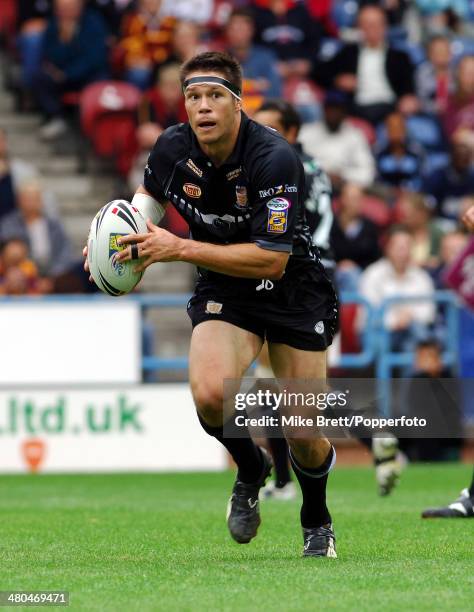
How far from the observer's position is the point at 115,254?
6.50 metres

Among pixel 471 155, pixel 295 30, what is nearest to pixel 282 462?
pixel 471 155

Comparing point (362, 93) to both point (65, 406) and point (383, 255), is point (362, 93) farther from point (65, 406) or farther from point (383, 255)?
point (65, 406)

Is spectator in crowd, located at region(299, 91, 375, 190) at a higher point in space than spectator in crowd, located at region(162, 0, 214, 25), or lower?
lower

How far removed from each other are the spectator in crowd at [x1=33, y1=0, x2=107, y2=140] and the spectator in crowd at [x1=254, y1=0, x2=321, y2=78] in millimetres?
2057

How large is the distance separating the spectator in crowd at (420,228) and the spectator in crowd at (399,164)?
124 centimetres

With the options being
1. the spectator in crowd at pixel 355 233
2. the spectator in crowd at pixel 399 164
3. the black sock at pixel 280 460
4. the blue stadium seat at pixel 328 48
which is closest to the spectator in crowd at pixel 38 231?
the spectator in crowd at pixel 355 233

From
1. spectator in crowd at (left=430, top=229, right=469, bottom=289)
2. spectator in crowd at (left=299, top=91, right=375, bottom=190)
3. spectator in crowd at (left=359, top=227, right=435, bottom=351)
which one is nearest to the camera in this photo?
spectator in crowd at (left=359, top=227, right=435, bottom=351)

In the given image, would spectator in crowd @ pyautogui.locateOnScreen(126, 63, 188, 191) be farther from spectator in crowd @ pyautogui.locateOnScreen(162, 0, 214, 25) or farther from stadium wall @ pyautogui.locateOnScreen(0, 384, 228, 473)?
stadium wall @ pyautogui.locateOnScreen(0, 384, 228, 473)

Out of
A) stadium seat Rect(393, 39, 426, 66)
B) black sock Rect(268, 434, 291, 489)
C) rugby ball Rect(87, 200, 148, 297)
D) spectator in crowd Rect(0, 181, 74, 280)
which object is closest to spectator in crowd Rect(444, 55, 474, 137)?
stadium seat Rect(393, 39, 426, 66)

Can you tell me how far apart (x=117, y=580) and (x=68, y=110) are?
12.5 m

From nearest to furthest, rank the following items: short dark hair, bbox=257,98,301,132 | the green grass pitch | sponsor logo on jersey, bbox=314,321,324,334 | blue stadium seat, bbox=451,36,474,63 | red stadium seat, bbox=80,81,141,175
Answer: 1. the green grass pitch
2. sponsor logo on jersey, bbox=314,321,324,334
3. short dark hair, bbox=257,98,301,132
4. red stadium seat, bbox=80,81,141,175
5. blue stadium seat, bbox=451,36,474,63

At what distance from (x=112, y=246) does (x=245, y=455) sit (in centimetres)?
117

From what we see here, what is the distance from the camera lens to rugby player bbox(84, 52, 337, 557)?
6457 millimetres

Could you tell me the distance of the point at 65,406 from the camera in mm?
14039
